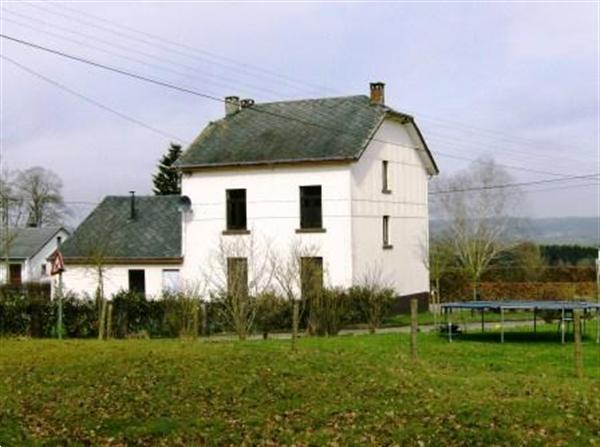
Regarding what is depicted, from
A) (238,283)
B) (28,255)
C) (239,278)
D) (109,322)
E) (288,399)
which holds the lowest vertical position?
(288,399)

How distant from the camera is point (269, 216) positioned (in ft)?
129

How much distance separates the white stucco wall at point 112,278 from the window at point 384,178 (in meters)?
10.2

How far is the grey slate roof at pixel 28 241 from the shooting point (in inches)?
2645

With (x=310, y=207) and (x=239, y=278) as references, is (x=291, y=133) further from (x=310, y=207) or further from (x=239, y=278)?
(x=239, y=278)

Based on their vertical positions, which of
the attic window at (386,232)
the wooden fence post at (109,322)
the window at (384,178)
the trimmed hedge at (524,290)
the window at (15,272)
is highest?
the window at (384,178)

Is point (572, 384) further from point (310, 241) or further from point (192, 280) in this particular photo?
point (192, 280)

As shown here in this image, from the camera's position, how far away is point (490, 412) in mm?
11438

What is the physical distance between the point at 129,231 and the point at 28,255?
1044 inches

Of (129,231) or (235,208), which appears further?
(129,231)

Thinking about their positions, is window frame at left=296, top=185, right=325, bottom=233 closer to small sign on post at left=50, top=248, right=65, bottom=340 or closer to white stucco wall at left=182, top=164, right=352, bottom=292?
white stucco wall at left=182, top=164, right=352, bottom=292

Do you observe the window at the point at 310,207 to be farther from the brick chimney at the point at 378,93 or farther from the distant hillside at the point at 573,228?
the distant hillside at the point at 573,228

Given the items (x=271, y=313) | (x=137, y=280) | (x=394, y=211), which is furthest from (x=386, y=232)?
(x=271, y=313)

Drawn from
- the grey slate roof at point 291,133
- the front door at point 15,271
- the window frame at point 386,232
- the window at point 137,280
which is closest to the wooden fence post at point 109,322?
the grey slate roof at point 291,133

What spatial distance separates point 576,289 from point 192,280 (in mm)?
20962
